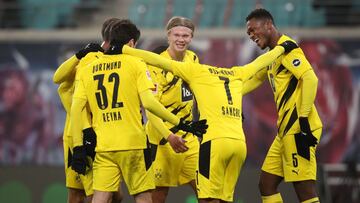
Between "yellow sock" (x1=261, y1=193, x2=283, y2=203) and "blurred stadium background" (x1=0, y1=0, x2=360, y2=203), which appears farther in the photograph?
"blurred stadium background" (x1=0, y1=0, x2=360, y2=203)

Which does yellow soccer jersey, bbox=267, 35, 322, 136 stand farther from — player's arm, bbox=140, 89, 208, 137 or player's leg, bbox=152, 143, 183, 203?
player's arm, bbox=140, 89, 208, 137

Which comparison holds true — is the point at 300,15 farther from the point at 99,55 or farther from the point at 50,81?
the point at 99,55

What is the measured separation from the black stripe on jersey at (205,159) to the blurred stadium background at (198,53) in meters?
6.78

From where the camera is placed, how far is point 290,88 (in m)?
9.47

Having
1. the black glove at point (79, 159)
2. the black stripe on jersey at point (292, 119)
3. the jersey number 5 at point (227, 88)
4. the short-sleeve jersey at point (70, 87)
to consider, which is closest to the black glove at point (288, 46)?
the black stripe on jersey at point (292, 119)

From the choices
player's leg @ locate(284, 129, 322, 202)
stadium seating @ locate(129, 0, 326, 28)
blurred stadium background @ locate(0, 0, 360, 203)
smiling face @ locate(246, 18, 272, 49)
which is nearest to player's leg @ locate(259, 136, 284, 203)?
player's leg @ locate(284, 129, 322, 202)

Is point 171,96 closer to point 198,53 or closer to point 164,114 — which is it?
point 164,114

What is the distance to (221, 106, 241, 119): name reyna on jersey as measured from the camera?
8.52 metres

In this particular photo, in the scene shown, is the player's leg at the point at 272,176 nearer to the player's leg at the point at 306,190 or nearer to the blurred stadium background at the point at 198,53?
the player's leg at the point at 306,190

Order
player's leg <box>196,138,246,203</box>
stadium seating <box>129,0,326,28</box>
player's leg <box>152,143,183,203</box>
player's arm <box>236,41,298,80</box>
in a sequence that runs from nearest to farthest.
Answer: player's leg <box>196,138,246,203</box> < player's arm <box>236,41,298,80</box> < player's leg <box>152,143,183,203</box> < stadium seating <box>129,0,326,28</box>

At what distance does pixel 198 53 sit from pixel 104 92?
9390 millimetres

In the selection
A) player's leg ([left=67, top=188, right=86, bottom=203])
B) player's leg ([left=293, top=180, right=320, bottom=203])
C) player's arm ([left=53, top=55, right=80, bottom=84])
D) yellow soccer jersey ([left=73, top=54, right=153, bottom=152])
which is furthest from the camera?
player's leg ([left=67, top=188, right=86, bottom=203])

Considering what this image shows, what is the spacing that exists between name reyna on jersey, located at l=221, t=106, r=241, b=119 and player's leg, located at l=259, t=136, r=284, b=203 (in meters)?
1.06

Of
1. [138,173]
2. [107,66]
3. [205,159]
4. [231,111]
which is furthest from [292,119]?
[107,66]
